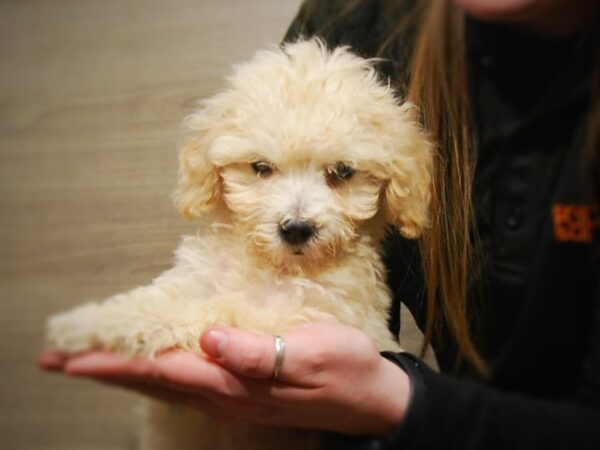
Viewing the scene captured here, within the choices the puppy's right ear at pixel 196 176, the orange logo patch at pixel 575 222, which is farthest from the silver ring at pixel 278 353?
the orange logo patch at pixel 575 222

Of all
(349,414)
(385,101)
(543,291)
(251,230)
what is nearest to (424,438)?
(349,414)

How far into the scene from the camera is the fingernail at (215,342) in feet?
1.97

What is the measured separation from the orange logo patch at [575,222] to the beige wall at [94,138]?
1.39 feet

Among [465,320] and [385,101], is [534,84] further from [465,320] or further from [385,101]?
[465,320]

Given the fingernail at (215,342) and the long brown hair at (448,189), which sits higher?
the long brown hair at (448,189)

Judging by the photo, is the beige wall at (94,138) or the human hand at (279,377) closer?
the human hand at (279,377)

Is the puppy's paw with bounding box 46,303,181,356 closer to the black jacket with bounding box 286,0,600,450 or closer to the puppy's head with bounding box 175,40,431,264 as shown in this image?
the puppy's head with bounding box 175,40,431,264

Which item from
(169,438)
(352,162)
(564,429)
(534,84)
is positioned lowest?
(169,438)

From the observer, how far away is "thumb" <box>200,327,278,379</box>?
60 cm

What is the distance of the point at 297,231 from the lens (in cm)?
70

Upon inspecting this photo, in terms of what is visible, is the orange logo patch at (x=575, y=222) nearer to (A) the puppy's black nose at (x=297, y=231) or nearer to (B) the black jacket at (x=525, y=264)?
(B) the black jacket at (x=525, y=264)

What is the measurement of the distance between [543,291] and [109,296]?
53 centimetres

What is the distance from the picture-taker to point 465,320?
2.50 ft

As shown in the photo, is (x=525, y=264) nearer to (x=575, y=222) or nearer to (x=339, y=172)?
(x=575, y=222)
